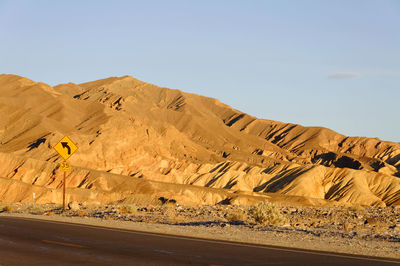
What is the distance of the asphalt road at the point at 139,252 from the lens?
11578 millimetres

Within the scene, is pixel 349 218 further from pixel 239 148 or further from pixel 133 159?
pixel 239 148

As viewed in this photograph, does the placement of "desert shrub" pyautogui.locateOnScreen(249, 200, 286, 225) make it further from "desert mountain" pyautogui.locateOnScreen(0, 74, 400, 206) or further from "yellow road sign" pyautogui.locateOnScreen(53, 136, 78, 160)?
"desert mountain" pyautogui.locateOnScreen(0, 74, 400, 206)

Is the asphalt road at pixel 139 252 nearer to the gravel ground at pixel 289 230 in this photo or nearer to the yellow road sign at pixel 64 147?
the gravel ground at pixel 289 230

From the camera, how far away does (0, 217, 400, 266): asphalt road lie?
11.6 metres

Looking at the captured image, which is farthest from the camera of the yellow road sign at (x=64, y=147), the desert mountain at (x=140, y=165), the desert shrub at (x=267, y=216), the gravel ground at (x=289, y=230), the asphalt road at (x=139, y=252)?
the desert mountain at (x=140, y=165)

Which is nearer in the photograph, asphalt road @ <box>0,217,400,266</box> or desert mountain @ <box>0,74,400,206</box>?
asphalt road @ <box>0,217,400,266</box>

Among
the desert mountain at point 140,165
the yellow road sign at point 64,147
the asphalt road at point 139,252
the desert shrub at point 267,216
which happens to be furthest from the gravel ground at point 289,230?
the desert mountain at point 140,165

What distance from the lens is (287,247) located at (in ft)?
48.0

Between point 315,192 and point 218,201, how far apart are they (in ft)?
71.5

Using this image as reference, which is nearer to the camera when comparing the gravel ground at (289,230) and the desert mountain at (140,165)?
the gravel ground at (289,230)

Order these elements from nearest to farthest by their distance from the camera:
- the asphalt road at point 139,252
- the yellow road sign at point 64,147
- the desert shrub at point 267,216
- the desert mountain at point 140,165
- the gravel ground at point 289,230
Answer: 1. the asphalt road at point 139,252
2. the gravel ground at point 289,230
3. the desert shrub at point 267,216
4. the yellow road sign at point 64,147
5. the desert mountain at point 140,165

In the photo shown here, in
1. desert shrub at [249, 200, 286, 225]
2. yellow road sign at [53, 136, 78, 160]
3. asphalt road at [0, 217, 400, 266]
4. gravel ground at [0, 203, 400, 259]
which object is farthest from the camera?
yellow road sign at [53, 136, 78, 160]

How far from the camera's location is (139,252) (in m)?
13.1

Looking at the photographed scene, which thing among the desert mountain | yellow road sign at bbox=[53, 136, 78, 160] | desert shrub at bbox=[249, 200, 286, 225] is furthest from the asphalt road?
the desert mountain
